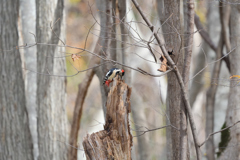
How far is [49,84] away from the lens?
689cm

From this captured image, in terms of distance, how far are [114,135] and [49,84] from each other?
3.04 m

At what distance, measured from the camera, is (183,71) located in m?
4.60

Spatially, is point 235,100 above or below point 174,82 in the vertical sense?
below

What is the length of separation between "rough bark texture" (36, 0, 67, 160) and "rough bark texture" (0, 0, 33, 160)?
0.44 meters

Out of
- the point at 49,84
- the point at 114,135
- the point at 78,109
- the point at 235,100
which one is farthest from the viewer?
the point at 78,109

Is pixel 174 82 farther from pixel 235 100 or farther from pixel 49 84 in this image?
pixel 49 84

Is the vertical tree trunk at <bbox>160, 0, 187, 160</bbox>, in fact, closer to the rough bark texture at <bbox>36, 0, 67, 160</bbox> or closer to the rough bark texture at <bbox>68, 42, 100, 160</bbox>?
the rough bark texture at <bbox>68, 42, 100, 160</bbox>

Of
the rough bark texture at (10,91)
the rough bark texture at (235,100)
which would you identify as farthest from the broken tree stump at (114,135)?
the rough bark texture at (10,91)

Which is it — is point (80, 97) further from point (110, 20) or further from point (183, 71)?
point (183, 71)

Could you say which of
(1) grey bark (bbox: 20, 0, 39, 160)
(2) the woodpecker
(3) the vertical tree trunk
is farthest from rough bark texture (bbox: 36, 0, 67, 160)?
(3) the vertical tree trunk

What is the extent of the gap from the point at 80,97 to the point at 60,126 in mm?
744

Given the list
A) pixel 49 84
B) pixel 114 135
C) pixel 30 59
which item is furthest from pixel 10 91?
pixel 114 135

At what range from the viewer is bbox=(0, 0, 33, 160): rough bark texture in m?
6.94

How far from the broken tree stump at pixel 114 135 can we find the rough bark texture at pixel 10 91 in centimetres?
324
